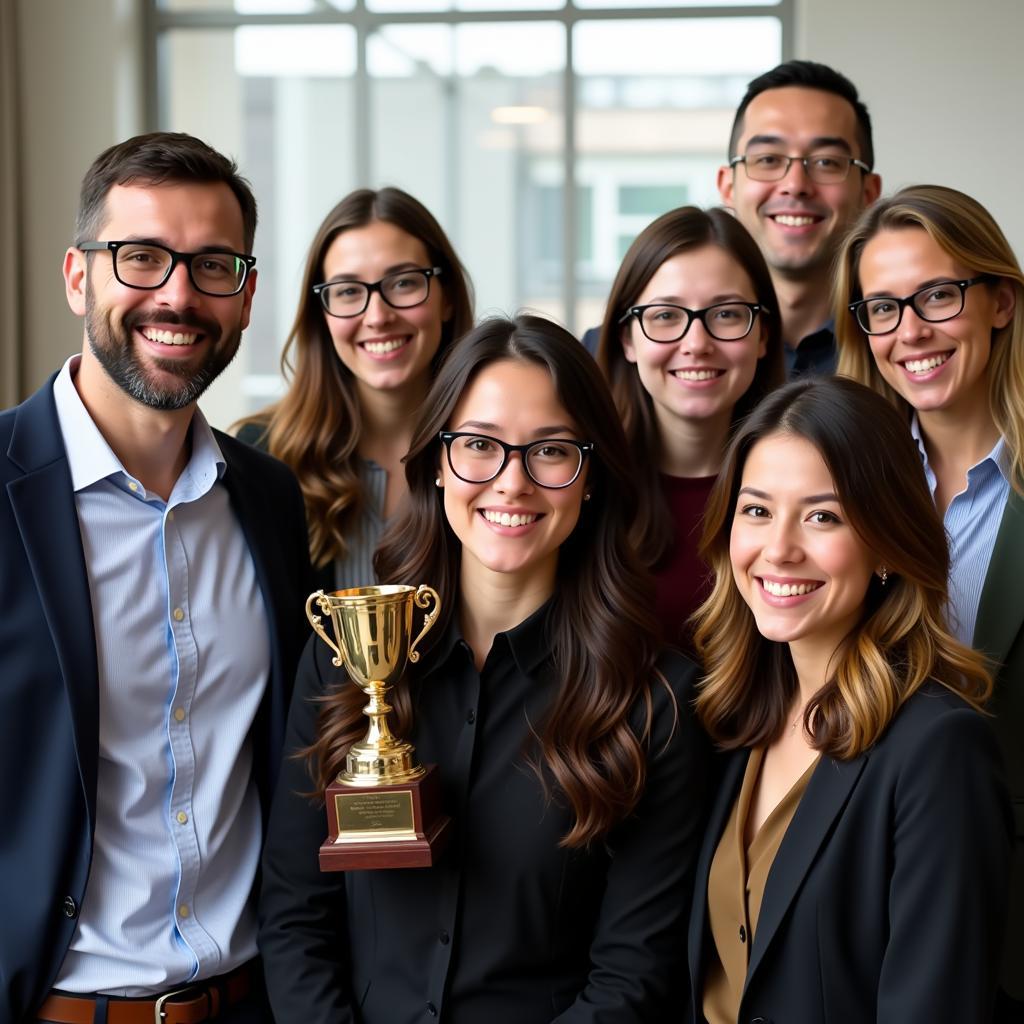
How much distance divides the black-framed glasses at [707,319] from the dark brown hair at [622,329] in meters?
0.04

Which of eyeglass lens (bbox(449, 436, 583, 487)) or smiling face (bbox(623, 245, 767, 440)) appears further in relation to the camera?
smiling face (bbox(623, 245, 767, 440))

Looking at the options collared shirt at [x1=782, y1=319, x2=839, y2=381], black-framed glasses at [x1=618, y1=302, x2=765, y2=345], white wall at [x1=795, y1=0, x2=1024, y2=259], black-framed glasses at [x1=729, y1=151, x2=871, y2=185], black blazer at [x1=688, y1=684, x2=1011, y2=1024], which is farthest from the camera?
white wall at [x1=795, y1=0, x2=1024, y2=259]

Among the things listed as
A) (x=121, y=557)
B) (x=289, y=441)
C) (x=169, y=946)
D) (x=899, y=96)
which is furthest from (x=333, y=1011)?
(x=899, y=96)

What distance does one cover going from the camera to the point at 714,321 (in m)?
2.97

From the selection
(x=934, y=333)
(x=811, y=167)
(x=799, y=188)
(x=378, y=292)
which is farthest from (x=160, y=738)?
(x=811, y=167)

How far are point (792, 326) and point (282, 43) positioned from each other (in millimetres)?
4734

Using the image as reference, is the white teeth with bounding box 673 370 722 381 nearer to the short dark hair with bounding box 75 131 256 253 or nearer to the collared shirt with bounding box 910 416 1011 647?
the collared shirt with bounding box 910 416 1011 647

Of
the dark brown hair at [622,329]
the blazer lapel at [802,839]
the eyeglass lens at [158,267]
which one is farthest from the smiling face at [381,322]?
the blazer lapel at [802,839]

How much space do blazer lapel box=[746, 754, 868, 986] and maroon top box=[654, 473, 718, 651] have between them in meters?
0.72

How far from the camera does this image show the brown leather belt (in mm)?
2223

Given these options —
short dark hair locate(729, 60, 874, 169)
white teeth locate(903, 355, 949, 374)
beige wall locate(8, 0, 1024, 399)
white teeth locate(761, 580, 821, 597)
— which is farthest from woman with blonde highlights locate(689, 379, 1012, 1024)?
beige wall locate(8, 0, 1024, 399)

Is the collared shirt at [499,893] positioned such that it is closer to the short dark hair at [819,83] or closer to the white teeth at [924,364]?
the white teeth at [924,364]

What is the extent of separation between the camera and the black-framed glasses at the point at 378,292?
3308mm

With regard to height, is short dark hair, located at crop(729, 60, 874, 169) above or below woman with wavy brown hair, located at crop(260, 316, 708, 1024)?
above
